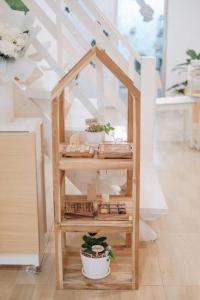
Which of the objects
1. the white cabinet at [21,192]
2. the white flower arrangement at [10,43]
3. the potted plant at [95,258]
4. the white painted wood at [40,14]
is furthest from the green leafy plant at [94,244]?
the white painted wood at [40,14]

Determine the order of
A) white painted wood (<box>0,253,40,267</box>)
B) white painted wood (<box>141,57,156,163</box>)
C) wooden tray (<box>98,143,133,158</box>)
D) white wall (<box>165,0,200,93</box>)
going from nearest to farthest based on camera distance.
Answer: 1. wooden tray (<box>98,143,133,158</box>)
2. white painted wood (<box>0,253,40,267</box>)
3. white painted wood (<box>141,57,156,163</box>)
4. white wall (<box>165,0,200,93</box>)

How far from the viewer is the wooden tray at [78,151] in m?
2.24

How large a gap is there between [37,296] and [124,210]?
651 millimetres

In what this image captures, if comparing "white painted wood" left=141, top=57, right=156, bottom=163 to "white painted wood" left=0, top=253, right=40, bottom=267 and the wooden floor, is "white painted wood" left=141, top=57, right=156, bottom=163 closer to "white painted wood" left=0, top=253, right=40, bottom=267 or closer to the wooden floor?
the wooden floor

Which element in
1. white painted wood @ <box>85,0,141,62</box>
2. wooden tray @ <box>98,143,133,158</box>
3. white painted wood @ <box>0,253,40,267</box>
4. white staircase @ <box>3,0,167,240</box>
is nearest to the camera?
wooden tray @ <box>98,143,133,158</box>

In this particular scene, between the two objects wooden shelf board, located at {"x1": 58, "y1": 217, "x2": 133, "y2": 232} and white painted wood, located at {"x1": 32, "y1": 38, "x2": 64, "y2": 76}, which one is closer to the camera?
wooden shelf board, located at {"x1": 58, "y1": 217, "x2": 133, "y2": 232}

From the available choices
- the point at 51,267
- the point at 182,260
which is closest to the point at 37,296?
the point at 51,267

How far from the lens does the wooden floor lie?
2291mm


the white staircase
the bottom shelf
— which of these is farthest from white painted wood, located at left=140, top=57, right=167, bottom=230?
the bottom shelf

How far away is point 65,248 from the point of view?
2.71 metres

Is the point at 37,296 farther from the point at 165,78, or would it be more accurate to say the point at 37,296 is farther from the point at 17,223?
the point at 165,78

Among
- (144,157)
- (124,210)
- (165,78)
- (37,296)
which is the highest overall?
(165,78)

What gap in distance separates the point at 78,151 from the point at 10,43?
2.34 ft

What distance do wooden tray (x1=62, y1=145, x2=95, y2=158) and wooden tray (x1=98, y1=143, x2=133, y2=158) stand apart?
53 mm
